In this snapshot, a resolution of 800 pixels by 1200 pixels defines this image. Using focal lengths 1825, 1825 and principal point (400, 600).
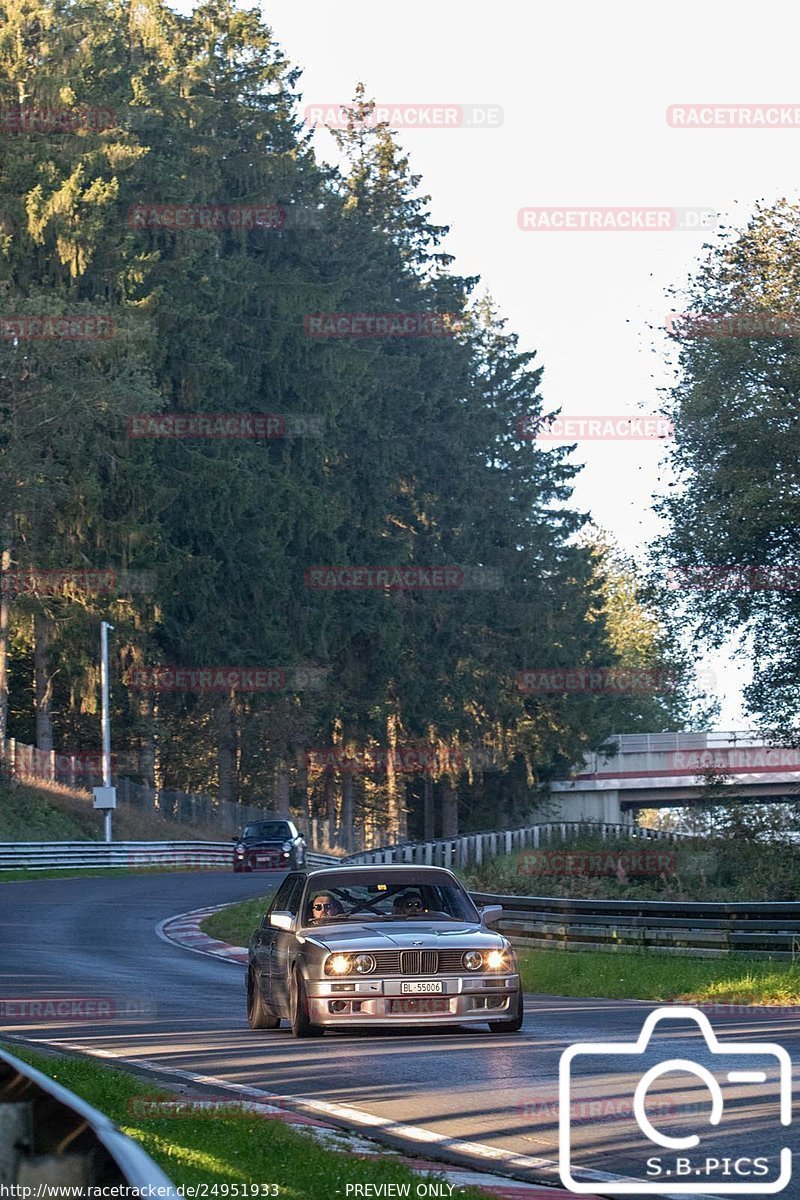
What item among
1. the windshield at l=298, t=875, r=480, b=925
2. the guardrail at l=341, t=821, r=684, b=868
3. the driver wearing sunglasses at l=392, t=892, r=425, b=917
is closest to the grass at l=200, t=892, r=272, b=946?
the guardrail at l=341, t=821, r=684, b=868

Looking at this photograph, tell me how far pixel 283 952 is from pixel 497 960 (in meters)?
1.90

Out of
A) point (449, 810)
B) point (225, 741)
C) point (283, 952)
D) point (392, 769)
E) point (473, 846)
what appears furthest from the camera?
point (449, 810)

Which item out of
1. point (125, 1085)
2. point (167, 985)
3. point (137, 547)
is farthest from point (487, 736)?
point (125, 1085)

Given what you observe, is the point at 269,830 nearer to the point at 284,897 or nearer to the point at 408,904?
the point at 284,897

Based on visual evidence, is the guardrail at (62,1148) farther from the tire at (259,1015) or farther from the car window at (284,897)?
the car window at (284,897)

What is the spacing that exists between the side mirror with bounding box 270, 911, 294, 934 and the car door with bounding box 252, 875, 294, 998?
155 mm

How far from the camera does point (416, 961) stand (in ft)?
48.5

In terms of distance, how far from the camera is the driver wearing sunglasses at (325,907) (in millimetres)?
15953

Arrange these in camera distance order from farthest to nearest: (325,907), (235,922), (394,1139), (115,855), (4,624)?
1. (4,624)
2. (115,855)
3. (235,922)
4. (325,907)
5. (394,1139)

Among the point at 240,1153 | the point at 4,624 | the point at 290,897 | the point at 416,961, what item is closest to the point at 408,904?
the point at 290,897

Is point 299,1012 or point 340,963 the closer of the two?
point 340,963

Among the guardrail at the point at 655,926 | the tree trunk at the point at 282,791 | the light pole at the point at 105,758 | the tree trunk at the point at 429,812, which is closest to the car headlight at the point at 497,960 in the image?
the guardrail at the point at 655,926

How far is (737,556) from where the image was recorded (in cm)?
3725

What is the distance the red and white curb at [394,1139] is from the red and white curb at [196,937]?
43.2 feet
